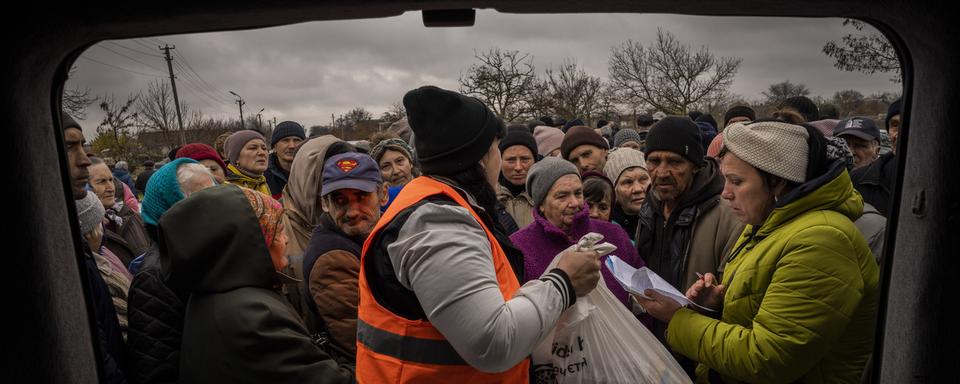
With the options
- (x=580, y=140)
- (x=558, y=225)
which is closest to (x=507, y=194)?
(x=580, y=140)

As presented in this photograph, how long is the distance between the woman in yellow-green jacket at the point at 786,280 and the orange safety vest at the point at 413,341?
0.79m

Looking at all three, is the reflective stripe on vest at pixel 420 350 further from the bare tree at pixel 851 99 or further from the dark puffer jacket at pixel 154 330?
the bare tree at pixel 851 99

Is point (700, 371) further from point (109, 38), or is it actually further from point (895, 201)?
point (109, 38)

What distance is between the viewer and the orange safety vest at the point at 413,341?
1.55m

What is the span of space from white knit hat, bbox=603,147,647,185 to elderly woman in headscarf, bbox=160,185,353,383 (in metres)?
2.72

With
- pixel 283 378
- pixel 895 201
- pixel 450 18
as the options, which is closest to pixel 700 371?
pixel 895 201

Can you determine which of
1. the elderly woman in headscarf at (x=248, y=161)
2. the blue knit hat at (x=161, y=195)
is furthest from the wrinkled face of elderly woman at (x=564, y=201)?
the elderly woman in headscarf at (x=248, y=161)

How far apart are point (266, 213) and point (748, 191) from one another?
1.74 metres

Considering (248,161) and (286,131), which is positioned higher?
(286,131)

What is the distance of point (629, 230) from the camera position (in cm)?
420

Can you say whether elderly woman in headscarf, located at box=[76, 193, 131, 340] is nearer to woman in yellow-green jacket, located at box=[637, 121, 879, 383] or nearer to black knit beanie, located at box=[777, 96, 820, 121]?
woman in yellow-green jacket, located at box=[637, 121, 879, 383]

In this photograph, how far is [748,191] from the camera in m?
2.03

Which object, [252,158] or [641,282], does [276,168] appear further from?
[641,282]

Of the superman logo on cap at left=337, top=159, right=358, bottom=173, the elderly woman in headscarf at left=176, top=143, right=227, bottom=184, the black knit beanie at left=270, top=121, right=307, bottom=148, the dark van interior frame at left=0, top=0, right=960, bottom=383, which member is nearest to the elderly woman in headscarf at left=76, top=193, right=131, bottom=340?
the superman logo on cap at left=337, top=159, right=358, bottom=173
